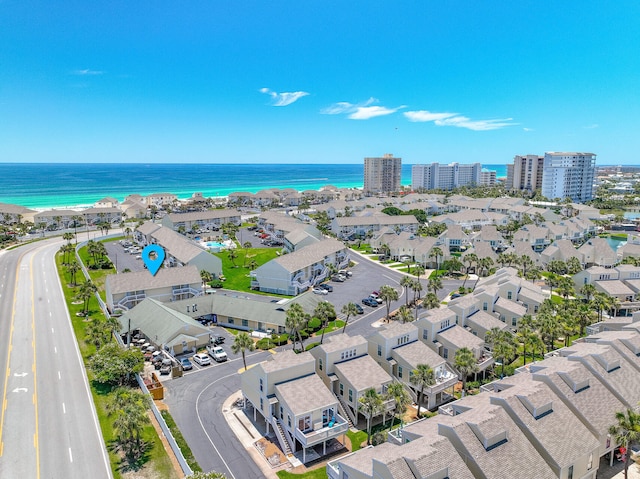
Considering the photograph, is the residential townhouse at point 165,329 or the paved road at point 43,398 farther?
the residential townhouse at point 165,329

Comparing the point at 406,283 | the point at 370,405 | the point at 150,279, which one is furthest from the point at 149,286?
the point at 370,405

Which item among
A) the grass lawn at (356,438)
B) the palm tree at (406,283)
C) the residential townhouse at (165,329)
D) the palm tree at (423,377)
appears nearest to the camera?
the grass lawn at (356,438)

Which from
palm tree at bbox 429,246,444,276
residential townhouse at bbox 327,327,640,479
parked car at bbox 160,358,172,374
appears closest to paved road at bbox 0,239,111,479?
parked car at bbox 160,358,172,374

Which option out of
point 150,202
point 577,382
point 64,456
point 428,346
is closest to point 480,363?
point 428,346

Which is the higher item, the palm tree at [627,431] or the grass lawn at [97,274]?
the palm tree at [627,431]

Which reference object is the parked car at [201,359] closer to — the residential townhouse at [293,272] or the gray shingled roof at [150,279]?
the gray shingled roof at [150,279]

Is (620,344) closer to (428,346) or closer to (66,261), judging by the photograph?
(428,346)

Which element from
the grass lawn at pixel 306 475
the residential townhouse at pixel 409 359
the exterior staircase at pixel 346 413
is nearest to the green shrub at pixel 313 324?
the residential townhouse at pixel 409 359
